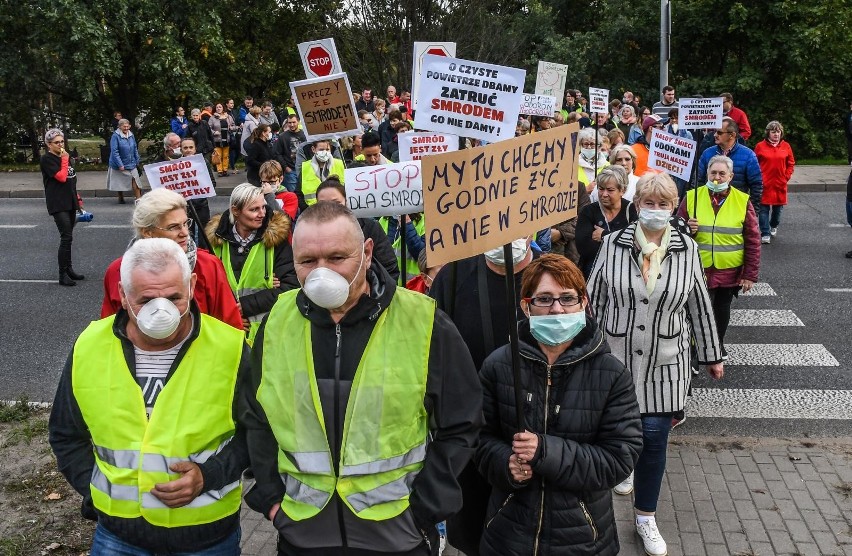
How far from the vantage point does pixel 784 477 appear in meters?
5.44

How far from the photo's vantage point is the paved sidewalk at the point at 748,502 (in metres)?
4.69

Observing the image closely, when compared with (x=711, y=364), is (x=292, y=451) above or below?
above

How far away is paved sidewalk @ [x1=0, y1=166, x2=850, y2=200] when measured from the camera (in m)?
18.1

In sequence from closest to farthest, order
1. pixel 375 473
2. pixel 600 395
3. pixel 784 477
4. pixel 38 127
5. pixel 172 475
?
pixel 375 473, pixel 172 475, pixel 600 395, pixel 784 477, pixel 38 127

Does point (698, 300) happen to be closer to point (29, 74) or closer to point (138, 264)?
point (138, 264)

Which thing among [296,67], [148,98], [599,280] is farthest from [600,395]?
[296,67]

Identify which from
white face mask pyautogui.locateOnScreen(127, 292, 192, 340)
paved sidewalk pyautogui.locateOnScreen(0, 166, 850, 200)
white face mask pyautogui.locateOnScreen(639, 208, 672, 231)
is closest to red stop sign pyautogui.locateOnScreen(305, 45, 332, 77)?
white face mask pyautogui.locateOnScreen(639, 208, 672, 231)

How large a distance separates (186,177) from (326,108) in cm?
139

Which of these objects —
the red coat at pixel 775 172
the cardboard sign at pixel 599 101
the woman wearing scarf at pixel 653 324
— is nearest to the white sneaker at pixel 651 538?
the woman wearing scarf at pixel 653 324

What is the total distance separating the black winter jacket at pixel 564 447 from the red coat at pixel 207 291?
1.68 meters

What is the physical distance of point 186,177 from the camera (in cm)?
686

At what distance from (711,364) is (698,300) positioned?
369mm

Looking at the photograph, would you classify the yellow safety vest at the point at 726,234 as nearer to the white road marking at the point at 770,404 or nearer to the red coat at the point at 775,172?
the white road marking at the point at 770,404

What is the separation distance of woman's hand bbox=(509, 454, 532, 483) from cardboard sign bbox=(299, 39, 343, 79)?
20.7ft
